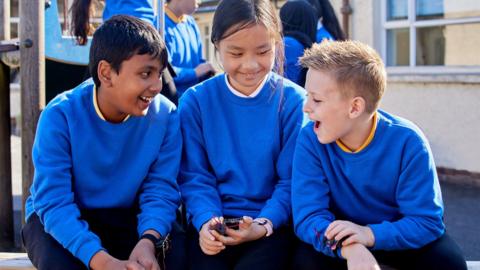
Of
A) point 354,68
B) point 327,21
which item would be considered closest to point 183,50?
point 327,21

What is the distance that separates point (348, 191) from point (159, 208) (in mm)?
762

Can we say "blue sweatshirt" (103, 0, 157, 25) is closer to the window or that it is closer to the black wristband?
the black wristband

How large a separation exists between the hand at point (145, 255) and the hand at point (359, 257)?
705mm

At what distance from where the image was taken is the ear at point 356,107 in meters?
2.60

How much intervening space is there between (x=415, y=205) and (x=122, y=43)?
4.24 feet

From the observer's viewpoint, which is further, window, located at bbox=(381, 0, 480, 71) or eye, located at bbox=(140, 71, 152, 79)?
window, located at bbox=(381, 0, 480, 71)

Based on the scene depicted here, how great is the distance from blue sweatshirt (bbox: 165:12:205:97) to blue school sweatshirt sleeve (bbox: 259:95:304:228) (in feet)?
4.44

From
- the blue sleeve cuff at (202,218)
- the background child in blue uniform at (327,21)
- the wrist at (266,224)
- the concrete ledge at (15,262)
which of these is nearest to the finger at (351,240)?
the wrist at (266,224)

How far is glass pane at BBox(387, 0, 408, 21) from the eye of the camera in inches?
335

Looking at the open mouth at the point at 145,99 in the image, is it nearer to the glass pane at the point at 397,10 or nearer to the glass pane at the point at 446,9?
the glass pane at the point at 446,9

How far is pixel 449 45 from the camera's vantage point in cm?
809

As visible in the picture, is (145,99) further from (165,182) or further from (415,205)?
(415,205)

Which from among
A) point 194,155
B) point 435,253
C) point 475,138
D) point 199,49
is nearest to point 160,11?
point 199,49

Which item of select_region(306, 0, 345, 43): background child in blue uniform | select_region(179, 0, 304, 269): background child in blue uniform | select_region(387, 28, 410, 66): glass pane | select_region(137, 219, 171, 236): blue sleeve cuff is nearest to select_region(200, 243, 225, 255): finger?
select_region(179, 0, 304, 269): background child in blue uniform
